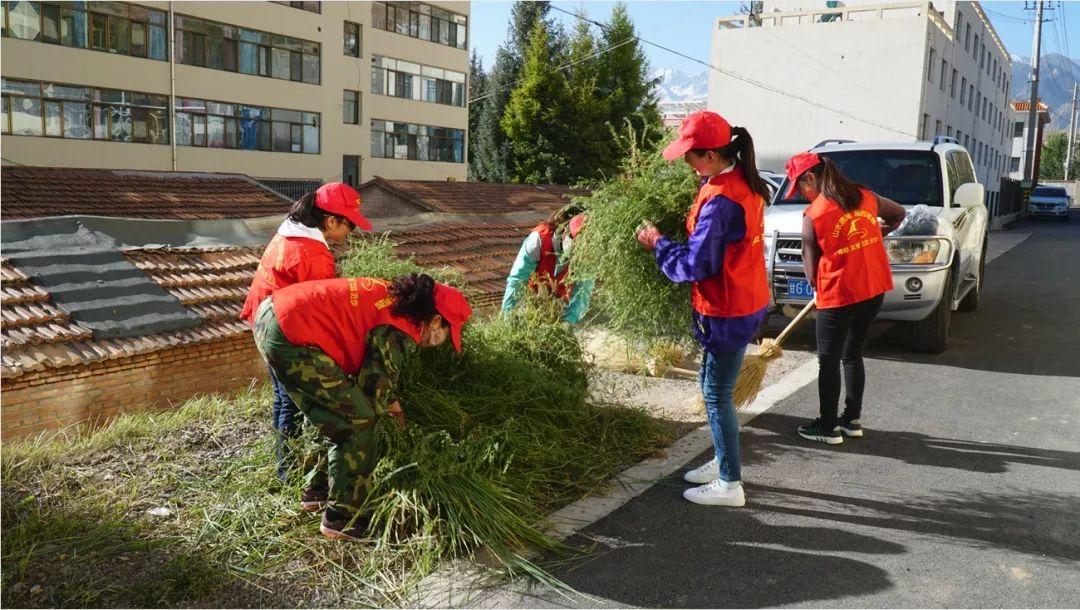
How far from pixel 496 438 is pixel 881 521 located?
6.77 feet

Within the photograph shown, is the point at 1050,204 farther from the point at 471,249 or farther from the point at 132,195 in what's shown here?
the point at 132,195

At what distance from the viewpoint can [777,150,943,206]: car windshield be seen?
899 centimetres

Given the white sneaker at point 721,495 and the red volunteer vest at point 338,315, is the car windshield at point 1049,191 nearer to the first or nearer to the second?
the white sneaker at point 721,495

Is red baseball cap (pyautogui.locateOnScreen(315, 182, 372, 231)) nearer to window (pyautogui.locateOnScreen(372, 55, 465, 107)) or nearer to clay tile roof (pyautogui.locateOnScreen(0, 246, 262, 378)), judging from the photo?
clay tile roof (pyautogui.locateOnScreen(0, 246, 262, 378))

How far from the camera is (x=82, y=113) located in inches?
980

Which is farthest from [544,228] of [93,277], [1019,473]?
[93,277]

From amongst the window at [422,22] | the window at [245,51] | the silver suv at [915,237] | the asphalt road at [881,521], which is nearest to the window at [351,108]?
the window at [245,51]

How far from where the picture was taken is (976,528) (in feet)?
14.0

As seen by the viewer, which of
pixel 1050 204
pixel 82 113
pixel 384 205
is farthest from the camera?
pixel 1050 204

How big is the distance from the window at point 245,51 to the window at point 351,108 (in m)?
2.19

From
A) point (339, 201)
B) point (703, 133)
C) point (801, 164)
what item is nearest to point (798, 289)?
point (801, 164)

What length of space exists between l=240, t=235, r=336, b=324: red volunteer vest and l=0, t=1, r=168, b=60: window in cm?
2413

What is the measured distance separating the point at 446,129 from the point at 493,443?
36447 mm

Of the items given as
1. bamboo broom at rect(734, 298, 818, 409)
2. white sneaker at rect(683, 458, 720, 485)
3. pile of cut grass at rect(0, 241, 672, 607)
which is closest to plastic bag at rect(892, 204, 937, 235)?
bamboo broom at rect(734, 298, 818, 409)
